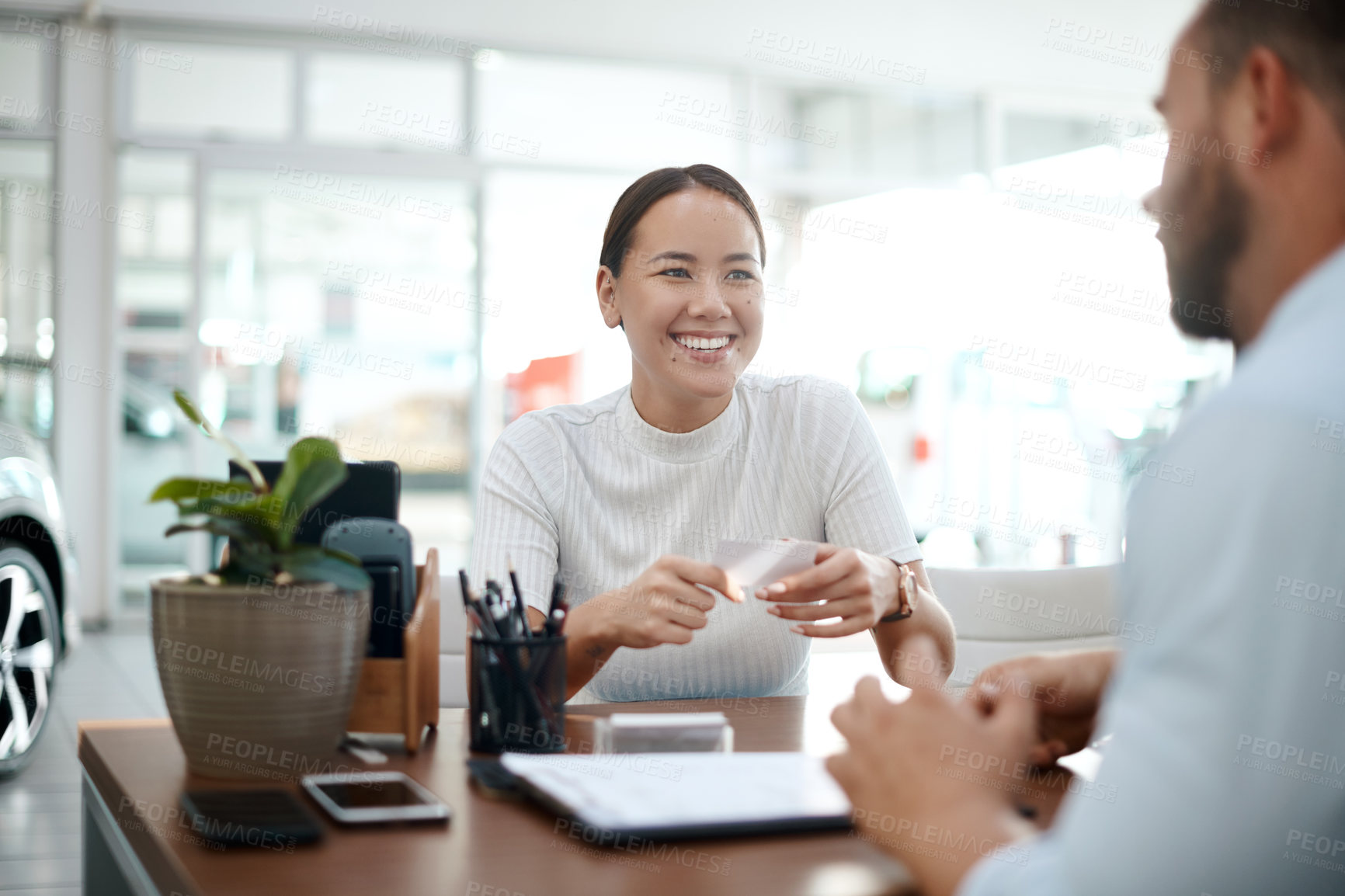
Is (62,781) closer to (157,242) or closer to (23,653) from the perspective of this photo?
(23,653)

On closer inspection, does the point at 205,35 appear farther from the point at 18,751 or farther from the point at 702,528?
the point at 702,528

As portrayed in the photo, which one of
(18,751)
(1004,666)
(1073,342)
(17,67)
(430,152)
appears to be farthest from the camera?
(1073,342)

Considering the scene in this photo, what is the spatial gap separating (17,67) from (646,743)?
6442mm

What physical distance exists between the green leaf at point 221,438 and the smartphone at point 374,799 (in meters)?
0.29

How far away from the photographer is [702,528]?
6.06 feet

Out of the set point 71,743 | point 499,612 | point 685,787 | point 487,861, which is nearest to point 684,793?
point 685,787

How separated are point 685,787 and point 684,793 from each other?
0.7 inches

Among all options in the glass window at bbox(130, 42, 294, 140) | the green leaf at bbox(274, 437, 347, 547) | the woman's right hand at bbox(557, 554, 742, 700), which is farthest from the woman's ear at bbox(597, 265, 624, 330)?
the glass window at bbox(130, 42, 294, 140)

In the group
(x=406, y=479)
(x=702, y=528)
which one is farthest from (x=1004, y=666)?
(x=406, y=479)

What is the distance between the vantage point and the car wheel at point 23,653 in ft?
10.7

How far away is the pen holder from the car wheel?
2.69 meters

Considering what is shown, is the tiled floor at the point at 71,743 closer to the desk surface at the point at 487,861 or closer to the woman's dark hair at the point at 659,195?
the desk surface at the point at 487,861

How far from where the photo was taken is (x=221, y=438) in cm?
111

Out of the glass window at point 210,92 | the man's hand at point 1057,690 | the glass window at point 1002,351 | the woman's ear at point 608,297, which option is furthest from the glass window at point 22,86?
the man's hand at point 1057,690
